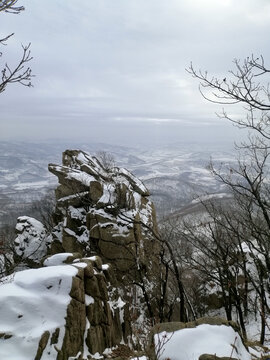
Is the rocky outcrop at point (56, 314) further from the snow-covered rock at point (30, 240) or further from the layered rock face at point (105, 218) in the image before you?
the snow-covered rock at point (30, 240)

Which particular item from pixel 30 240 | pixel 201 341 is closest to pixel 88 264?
pixel 201 341

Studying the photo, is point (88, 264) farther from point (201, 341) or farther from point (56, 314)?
point (201, 341)

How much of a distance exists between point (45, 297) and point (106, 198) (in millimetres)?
10415

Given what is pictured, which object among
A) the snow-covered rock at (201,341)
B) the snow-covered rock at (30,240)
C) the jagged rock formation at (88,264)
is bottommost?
the snow-covered rock at (30,240)

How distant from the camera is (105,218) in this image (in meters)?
16.7

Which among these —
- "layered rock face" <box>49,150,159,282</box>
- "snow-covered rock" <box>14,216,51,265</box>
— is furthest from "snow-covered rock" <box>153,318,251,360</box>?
"snow-covered rock" <box>14,216,51,265</box>

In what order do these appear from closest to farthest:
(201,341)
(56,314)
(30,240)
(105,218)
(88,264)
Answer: (201,341) → (56,314) → (88,264) → (105,218) → (30,240)

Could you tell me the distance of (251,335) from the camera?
14.3 metres

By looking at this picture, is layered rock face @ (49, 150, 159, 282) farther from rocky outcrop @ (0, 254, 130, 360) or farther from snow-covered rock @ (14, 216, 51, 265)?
rocky outcrop @ (0, 254, 130, 360)

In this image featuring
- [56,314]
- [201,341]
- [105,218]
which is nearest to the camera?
[201,341]

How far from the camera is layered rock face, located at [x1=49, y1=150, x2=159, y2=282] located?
1616 centimetres

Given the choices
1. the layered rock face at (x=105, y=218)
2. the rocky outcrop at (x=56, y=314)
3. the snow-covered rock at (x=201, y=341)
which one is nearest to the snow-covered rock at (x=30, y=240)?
the layered rock face at (x=105, y=218)

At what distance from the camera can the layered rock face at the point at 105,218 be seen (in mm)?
16156

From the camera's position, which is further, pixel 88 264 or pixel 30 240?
pixel 30 240
